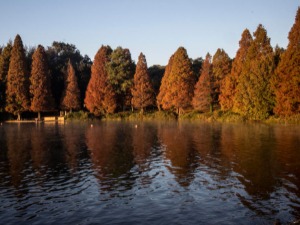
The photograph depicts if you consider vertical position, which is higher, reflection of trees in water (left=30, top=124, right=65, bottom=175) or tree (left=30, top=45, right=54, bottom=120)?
tree (left=30, top=45, right=54, bottom=120)

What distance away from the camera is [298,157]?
85.5ft

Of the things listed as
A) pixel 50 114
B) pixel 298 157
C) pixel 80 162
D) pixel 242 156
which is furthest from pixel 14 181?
pixel 50 114

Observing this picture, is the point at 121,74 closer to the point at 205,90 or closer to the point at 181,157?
the point at 205,90

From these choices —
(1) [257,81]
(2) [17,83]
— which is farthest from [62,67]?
(1) [257,81]

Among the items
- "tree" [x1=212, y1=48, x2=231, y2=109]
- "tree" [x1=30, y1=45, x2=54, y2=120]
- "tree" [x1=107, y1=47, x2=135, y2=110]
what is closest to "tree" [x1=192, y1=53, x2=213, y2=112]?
"tree" [x1=212, y1=48, x2=231, y2=109]

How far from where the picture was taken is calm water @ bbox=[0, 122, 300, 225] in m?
14.1

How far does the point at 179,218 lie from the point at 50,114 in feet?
273

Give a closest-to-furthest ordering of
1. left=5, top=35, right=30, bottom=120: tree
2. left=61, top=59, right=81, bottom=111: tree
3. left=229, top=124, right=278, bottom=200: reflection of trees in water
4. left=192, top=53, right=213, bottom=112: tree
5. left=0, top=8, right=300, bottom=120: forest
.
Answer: left=229, top=124, right=278, bottom=200: reflection of trees in water < left=0, top=8, right=300, bottom=120: forest < left=192, top=53, right=213, bottom=112: tree < left=5, top=35, right=30, bottom=120: tree < left=61, top=59, right=81, bottom=111: tree

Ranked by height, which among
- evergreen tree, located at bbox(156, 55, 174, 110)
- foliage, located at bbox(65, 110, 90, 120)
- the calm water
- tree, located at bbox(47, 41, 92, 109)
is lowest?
the calm water

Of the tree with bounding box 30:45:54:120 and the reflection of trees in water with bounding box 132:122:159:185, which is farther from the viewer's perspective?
the tree with bounding box 30:45:54:120

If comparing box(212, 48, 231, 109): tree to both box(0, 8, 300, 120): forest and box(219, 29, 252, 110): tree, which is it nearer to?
box(0, 8, 300, 120): forest

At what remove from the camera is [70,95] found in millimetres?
88250

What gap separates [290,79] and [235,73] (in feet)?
52.9

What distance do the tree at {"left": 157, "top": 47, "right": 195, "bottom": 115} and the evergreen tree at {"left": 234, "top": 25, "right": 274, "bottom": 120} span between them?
1549 cm
